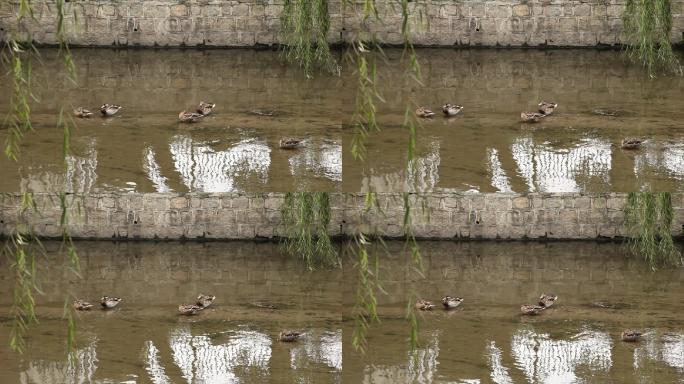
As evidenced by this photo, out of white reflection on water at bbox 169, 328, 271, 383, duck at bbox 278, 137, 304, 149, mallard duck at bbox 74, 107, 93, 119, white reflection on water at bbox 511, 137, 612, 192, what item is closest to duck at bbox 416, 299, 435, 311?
white reflection on water at bbox 169, 328, 271, 383

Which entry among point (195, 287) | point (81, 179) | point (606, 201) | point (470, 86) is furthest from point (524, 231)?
point (81, 179)

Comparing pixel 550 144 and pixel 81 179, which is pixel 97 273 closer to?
pixel 81 179

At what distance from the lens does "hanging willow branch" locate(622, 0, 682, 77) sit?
1496cm

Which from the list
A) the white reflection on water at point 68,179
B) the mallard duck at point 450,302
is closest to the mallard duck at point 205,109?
the white reflection on water at point 68,179

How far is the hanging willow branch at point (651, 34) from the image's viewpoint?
49.1 ft

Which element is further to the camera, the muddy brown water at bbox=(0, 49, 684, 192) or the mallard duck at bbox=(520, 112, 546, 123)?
the mallard duck at bbox=(520, 112, 546, 123)

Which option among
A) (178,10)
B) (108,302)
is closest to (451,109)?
(178,10)

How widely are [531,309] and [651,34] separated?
3478 millimetres

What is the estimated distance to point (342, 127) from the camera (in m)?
14.0

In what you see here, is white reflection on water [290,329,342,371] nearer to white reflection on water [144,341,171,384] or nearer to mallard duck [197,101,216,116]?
white reflection on water [144,341,171,384]

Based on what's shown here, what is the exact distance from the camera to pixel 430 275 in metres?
13.3

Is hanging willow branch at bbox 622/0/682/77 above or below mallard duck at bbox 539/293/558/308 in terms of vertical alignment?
above

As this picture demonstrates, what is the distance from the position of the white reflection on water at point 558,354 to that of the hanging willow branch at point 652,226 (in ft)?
4.80

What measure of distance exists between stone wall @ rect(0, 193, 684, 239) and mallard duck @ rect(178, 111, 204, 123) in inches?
36.2
